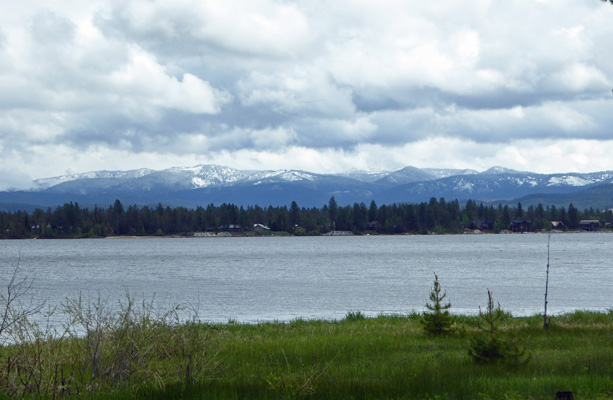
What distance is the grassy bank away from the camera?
1375 centimetres

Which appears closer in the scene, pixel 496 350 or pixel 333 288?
pixel 496 350

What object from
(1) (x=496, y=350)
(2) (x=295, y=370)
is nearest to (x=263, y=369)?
(2) (x=295, y=370)

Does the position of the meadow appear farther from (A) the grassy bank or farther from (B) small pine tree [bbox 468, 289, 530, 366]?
(B) small pine tree [bbox 468, 289, 530, 366]

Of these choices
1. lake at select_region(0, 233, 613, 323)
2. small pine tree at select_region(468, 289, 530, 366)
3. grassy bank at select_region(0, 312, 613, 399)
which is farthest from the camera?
lake at select_region(0, 233, 613, 323)

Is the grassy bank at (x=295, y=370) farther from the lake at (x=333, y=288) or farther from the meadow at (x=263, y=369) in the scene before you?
the lake at (x=333, y=288)

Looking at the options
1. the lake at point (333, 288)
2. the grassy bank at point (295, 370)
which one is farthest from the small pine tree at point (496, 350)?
the lake at point (333, 288)

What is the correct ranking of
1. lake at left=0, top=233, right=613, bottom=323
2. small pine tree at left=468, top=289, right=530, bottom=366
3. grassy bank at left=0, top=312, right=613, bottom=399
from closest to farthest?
grassy bank at left=0, top=312, right=613, bottom=399 < small pine tree at left=468, top=289, right=530, bottom=366 < lake at left=0, top=233, right=613, bottom=323

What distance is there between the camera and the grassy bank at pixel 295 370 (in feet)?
45.1

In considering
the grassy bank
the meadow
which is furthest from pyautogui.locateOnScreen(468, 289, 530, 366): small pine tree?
the grassy bank

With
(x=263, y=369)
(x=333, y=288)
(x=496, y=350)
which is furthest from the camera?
(x=333, y=288)

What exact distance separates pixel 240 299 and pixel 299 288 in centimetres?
969

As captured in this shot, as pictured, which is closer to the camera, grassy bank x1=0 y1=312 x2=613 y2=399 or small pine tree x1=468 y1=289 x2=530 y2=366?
grassy bank x1=0 y1=312 x2=613 y2=399

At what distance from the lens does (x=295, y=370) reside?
1667 centimetres

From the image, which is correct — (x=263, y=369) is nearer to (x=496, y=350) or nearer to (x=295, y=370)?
(x=295, y=370)
